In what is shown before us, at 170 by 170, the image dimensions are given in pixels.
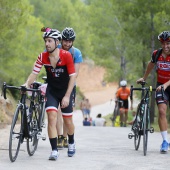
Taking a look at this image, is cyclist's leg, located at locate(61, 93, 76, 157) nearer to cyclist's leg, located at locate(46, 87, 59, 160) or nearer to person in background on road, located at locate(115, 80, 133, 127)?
cyclist's leg, located at locate(46, 87, 59, 160)

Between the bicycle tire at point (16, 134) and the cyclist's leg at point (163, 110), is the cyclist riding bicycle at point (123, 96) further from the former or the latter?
the bicycle tire at point (16, 134)

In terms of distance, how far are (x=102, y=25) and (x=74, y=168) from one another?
36045 mm

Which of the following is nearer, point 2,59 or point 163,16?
point 163,16

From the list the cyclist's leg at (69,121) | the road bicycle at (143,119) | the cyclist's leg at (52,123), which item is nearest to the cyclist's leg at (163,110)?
the road bicycle at (143,119)

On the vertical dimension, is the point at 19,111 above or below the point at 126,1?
below

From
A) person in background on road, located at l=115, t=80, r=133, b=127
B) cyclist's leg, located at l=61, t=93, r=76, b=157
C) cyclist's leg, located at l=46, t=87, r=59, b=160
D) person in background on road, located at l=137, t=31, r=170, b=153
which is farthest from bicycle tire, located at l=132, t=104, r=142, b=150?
person in background on road, located at l=115, t=80, r=133, b=127

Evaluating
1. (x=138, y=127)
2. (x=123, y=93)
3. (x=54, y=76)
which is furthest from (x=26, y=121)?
(x=123, y=93)

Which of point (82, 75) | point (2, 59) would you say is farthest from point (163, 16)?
point (82, 75)

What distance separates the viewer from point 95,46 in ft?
149

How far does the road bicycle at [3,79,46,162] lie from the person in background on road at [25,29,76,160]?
0.30 metres

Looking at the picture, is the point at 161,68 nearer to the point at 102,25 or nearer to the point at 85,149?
the point at 85,149

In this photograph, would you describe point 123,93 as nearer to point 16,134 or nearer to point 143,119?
point 143,119

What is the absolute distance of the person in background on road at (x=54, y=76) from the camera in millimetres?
8305

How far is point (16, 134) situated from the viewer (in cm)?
834
